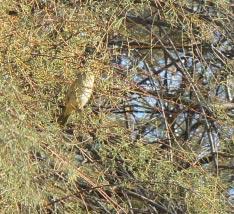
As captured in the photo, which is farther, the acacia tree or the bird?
the bird

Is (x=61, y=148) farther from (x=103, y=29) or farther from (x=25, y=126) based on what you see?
(x=103, y=29)

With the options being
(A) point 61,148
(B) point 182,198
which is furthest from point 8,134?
(B) point 182,198

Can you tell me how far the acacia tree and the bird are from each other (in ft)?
0.06

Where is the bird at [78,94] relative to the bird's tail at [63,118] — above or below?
above

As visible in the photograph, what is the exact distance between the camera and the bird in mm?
1586

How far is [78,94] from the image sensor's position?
161 centimetres

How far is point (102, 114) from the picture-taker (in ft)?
5.56

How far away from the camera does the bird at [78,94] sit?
5.20 ft

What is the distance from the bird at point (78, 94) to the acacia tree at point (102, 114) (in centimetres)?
2

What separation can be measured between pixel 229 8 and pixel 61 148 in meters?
0.66

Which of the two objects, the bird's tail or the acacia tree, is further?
the bird's tail

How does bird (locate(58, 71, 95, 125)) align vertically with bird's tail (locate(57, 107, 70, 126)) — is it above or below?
above

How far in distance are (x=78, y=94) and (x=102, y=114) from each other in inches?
4.2

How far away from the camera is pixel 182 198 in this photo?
1623 mm
